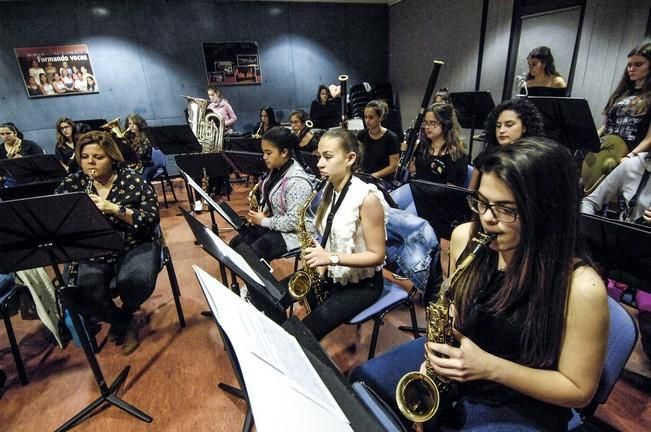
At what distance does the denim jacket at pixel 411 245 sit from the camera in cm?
197

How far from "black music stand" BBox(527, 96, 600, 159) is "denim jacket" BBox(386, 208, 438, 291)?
1744 mm

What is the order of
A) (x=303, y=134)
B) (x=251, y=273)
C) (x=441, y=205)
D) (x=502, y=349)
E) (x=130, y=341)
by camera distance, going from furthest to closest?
1. (x=303, y=134)
2. (x=130, y=341)
3. (x=441, y=205)
4. (x=251, y=273)
5. (x=502, y=349)

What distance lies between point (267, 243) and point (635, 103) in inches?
126

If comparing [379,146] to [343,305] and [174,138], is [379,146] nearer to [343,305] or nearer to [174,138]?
[343,305]

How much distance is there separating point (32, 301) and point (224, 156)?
2066 millimetres

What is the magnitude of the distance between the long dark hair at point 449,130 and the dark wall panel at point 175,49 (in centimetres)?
592

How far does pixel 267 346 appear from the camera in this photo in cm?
88

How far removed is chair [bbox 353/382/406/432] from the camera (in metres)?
1.05

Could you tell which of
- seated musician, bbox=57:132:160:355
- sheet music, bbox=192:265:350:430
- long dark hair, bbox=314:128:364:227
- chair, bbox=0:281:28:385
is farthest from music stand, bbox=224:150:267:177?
sheet music, bbox=192:265:350:430

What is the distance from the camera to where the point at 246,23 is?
25.8 ft

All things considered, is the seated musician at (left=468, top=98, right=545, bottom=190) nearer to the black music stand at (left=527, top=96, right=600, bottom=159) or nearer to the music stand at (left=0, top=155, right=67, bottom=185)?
the black music stand at (left=527, top=96, right=600, bottom=159)

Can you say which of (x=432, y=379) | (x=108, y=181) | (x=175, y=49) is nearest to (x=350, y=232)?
(x=432, y=379)

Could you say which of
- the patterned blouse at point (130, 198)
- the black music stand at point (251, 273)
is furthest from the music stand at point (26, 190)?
the black music stand at point (251, 273)

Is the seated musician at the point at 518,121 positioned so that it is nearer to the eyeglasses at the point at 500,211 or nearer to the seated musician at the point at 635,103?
the seated musician at the point at 635,103
